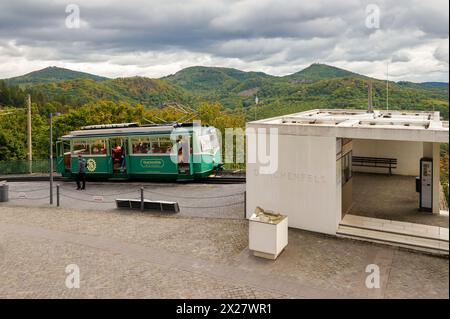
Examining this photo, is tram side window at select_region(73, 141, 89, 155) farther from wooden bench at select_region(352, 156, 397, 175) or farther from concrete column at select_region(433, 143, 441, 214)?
concrete column at select_region(433, 143, 441, 214)

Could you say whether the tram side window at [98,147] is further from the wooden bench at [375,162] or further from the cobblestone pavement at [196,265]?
the wooden bench at [375,162]

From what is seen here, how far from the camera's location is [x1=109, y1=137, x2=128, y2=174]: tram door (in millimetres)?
22370

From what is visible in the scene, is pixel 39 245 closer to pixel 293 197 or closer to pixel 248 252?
pixel 248 252

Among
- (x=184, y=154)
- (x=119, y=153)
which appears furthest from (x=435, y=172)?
(x=119, y=153)

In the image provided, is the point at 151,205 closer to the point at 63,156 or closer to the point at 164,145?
the point at 164,145

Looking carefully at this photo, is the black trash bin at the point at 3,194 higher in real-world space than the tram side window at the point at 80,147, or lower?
lower

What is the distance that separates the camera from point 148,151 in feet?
71.0

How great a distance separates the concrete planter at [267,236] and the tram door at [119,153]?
44.3 feet

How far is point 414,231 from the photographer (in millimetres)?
11242

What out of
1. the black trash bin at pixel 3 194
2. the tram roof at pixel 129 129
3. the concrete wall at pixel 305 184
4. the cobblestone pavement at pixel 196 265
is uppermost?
the tram roof at pixel 129 129

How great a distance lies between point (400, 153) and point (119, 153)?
14.7 meters

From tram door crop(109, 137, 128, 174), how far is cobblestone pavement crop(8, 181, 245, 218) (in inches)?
35.1

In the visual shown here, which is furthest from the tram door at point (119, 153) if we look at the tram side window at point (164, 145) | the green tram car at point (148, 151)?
the tram side window at point (164, 145)

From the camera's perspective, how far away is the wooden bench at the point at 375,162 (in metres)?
20.0
